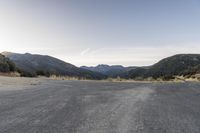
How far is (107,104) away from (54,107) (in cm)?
154

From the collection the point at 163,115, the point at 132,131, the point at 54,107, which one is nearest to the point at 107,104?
the point at 54,107

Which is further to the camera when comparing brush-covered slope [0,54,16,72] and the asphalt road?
brush-covered slope [0,54,16,72]

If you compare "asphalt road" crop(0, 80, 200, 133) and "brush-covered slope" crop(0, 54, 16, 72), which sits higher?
"brush-covered slope" crop(0, 54, 16, 72)

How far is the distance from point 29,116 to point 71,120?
1.05m

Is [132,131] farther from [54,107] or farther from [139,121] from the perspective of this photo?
[54,107]

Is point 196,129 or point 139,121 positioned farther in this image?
point 139,121

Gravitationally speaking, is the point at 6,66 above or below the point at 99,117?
above

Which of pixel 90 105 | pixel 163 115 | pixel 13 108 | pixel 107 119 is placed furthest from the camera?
pixel 90 105

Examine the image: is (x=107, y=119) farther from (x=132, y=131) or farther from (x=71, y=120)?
(x=132, y=131)

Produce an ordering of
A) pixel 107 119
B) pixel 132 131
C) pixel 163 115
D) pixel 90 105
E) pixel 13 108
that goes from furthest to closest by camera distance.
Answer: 1. pixel 90 105
2. pixel 13 108
3. pixel 163 115
4. pixel 107 119
5. pixel 132 131

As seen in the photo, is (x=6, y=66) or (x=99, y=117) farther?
(x=6, y=66)

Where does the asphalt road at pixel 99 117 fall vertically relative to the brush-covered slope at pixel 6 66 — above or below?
below

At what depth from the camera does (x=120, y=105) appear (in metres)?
8.89

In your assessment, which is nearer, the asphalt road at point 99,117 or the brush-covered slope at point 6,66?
the asphalt road at point 99,117
